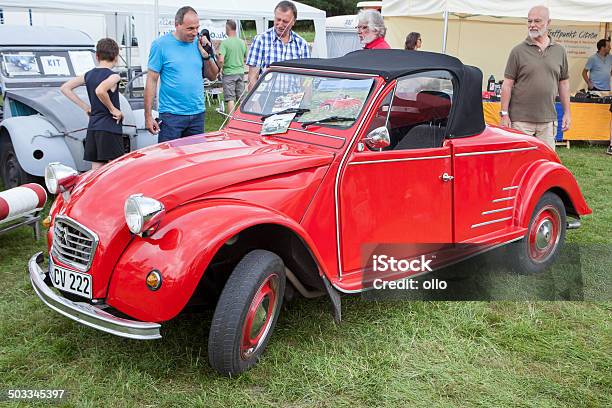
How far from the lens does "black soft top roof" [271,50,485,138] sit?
12.4 ft

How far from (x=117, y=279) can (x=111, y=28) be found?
46.9 ft

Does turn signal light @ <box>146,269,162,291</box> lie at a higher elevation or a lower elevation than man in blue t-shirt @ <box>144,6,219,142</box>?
lower

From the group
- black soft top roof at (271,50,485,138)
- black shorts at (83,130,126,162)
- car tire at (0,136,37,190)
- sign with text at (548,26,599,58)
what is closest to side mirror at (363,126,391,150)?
black soft top roof at (271,50,485,138)

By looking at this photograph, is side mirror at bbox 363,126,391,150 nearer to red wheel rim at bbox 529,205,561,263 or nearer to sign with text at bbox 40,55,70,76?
red wheel rim at bbox 529,205,561,263

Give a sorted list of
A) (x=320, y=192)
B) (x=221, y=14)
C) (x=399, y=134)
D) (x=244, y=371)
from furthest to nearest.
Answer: (x=221, y=14)
(x=399, y=134)
(x=320, y=192)
(x=244, y=371)

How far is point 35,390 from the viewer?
9.21 feet

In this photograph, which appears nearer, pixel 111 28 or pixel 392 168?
pixel 392 168

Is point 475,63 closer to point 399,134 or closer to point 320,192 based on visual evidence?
point 399,134

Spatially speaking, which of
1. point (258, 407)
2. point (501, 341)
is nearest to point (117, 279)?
point (258, 407)

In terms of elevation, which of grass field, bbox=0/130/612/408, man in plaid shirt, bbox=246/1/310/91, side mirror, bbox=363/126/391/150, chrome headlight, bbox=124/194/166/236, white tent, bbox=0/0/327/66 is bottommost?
grass field, bbox=0/130/612/408

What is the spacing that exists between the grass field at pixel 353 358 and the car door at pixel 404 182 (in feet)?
1.47

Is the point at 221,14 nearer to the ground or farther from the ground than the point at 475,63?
farther from the ground

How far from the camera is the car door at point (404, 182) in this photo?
3379 millimetres

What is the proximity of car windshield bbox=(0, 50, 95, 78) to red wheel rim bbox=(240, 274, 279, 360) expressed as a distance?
194 inches
